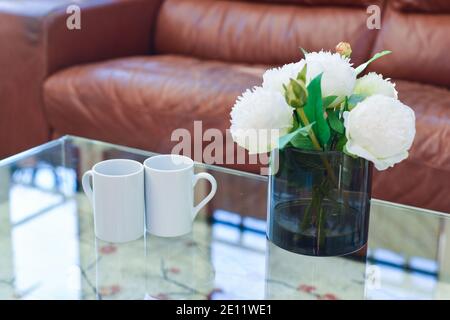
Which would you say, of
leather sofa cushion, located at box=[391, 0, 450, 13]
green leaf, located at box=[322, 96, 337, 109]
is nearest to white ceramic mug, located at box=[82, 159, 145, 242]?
green leaf, located at box=[322, 96, 337, 109]

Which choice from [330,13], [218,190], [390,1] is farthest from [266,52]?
[218,190]

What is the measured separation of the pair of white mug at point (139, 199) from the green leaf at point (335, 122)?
0.25 meters

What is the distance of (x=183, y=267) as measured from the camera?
105cm

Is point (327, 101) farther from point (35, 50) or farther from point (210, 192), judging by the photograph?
point (35, 50)

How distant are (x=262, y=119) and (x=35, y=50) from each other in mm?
1247

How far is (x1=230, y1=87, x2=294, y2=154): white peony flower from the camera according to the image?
0.92 meters

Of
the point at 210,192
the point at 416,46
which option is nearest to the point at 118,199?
the point at 210,192

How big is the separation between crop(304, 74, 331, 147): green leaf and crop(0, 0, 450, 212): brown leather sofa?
662mm

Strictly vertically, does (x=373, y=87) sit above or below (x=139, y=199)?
above

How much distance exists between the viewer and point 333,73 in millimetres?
956

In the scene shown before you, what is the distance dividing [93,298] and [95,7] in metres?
1.32

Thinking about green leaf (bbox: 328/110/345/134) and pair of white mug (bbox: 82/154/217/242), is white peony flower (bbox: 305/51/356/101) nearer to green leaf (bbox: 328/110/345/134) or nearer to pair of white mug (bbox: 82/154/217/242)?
green leaf (bbox: 328/110/345/134)

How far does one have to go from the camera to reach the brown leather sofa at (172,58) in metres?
1.82

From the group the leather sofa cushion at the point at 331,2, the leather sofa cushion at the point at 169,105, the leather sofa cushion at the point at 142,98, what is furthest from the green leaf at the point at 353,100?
the leather sofa cushion at the point at 331,2
